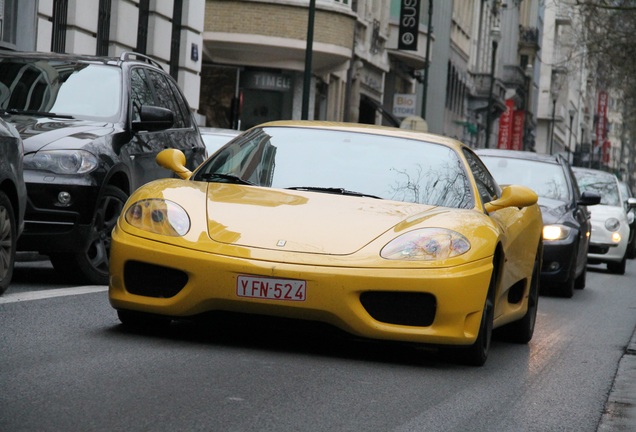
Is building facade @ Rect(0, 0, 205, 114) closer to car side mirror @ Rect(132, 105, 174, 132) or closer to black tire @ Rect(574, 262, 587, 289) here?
black tire @ Rect(574, 262, 587, 289)

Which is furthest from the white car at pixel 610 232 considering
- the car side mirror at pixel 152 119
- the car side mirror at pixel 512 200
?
the car side mirror at pixel 512 200

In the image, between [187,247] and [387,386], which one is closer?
[387,386]

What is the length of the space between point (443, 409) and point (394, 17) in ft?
155

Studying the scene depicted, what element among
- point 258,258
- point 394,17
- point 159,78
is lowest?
point 258,258

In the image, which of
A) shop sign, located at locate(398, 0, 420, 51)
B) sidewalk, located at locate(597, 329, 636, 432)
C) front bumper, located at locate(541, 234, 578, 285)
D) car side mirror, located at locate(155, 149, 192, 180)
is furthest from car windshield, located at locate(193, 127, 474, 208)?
shop sign, located at locate(398, 0, 420, 51)

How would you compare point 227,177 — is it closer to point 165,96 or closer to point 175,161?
point 175,161

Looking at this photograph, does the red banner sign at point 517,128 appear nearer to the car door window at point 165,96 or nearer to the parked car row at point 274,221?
the car door window at point 165,96

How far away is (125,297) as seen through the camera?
25.3ft

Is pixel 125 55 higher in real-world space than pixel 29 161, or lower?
higher

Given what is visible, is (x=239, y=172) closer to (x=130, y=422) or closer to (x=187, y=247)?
(x=187, y=247)

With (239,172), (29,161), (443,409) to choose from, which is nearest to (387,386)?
(443,409)

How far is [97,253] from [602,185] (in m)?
15.3

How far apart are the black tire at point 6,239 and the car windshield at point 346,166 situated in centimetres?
138

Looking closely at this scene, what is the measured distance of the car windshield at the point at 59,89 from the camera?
457 inches
